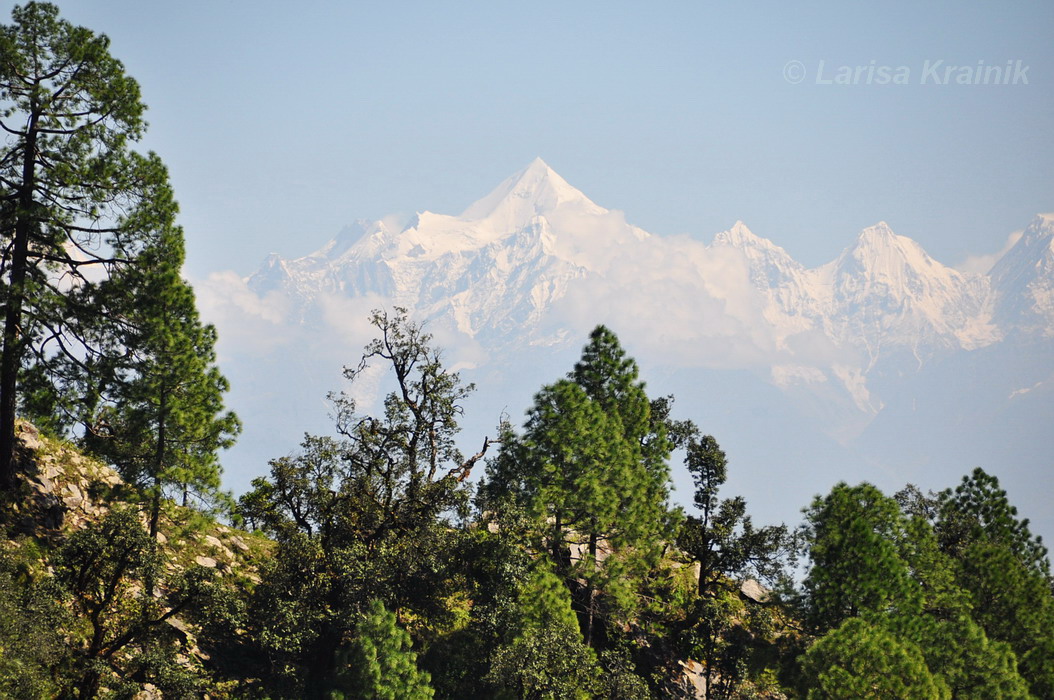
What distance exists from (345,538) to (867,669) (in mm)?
23746

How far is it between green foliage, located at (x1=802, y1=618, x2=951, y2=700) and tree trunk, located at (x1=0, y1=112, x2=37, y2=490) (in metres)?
35.0

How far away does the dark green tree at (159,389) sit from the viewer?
138 feet

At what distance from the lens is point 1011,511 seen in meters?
58.1

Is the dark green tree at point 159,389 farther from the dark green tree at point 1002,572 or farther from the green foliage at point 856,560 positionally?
the dark green tree at point 1002,572

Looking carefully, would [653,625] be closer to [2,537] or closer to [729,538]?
[729,538]

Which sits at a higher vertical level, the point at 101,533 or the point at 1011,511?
the point at 1011,511

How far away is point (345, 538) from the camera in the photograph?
47.0m

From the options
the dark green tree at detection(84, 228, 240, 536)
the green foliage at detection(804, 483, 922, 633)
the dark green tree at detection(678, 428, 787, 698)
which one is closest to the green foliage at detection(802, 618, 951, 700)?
Answer: the green foliage at detection(804, 483, 922, 633)

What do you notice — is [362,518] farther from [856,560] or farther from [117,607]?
[856,560]

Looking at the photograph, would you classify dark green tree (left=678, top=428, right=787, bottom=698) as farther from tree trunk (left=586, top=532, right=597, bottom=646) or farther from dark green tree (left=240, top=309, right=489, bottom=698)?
dark green tree (left=240, top=309, right=489, bottom=698)

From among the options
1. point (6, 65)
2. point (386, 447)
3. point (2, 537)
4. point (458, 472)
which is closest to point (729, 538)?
point (458, 472)

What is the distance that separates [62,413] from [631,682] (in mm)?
28432

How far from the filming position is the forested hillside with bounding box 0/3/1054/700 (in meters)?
39.6

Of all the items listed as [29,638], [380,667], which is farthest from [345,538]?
[29,638]
